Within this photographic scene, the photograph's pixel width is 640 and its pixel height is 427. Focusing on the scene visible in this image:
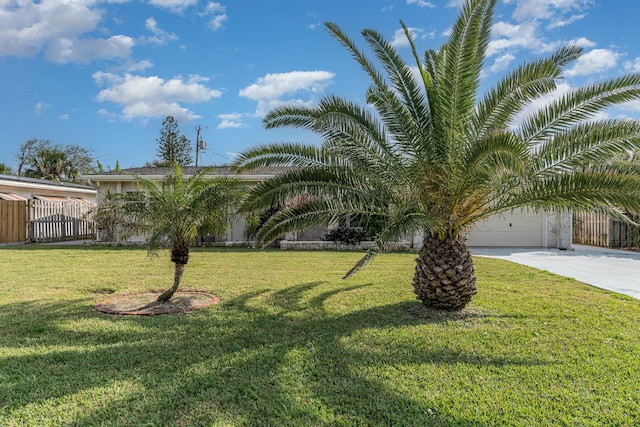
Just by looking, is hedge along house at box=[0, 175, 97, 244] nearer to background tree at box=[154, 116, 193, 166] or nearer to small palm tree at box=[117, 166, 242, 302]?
small palm tree at box=[117, 166, 242, 302]

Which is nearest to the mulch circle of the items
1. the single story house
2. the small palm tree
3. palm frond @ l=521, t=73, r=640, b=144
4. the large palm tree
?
the small palm tree

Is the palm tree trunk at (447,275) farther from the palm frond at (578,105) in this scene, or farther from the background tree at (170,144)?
the background tree at (170,144)

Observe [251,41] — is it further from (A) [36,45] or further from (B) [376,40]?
(A) [36,45]

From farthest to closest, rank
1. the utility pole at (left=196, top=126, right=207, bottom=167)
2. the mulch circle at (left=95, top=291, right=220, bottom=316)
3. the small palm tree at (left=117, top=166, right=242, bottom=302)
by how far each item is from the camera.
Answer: the utility pole at (left=196, top=126, right=207, bottom=167) < the small palm tree at (left=117, top=166, right=242, bottom=302) < the mulch circle at (left=95, top=291, right=220, bottom=316)

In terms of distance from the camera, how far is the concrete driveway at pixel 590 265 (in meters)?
8.99

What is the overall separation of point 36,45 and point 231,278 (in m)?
15.2

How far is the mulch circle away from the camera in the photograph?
6496 mm

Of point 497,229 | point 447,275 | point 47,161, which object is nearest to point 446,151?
point 447,275

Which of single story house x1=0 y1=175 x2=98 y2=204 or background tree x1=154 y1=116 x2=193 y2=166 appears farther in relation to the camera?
background tree x1=154 y1=116 x2=193 y2=166

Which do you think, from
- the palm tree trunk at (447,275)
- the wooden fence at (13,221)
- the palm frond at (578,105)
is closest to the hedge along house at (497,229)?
the wooden fence at (13,221)

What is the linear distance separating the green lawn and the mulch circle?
321 mm

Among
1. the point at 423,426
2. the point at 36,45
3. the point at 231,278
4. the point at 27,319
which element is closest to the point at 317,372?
the point at 423,426

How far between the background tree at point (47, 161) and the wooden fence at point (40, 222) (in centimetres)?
2196

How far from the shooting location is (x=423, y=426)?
10.1ft
